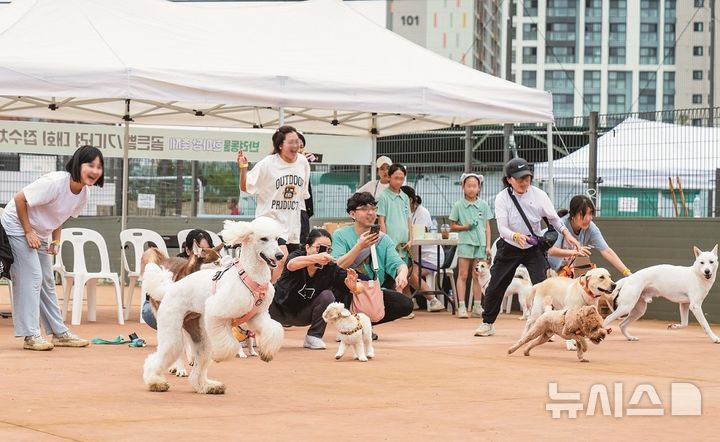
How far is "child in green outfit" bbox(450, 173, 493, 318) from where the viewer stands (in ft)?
48.2

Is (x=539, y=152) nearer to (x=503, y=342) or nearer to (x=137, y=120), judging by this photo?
(x=137, y=120)

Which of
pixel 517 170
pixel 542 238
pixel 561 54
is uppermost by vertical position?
pixel 561 54

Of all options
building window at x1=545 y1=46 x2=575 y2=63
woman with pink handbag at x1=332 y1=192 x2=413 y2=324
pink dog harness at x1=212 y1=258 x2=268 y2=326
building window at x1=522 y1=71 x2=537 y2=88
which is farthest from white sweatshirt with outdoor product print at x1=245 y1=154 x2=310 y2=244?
building window at x1=522 y1=71 x2=537 y2=88

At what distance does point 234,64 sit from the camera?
12.6 m

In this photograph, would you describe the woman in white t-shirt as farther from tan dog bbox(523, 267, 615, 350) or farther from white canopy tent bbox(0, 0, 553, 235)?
tan dog bbox(523, 267, 615, 350)

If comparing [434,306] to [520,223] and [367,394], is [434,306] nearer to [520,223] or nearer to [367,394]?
[520,223]

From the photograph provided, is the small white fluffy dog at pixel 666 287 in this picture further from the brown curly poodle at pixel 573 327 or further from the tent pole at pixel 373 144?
the tent pole at pixel 373 144

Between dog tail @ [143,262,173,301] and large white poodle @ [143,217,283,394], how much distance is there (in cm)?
48

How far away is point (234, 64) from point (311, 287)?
11.6 feet

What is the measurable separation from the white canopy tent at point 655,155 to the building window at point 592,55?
11147 cm

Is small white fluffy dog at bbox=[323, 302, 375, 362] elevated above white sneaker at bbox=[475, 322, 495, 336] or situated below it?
above

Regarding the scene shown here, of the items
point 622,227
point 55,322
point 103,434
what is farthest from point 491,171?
point 103,434

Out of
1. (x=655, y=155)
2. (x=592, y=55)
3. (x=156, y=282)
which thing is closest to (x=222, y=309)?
(x=156, y=282)

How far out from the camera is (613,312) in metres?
11.7
